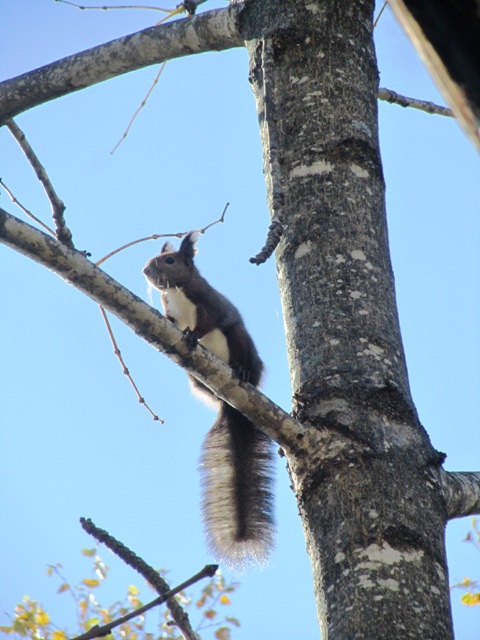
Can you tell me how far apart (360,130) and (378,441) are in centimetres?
96

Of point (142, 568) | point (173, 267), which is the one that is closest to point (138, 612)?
point (142, 568)

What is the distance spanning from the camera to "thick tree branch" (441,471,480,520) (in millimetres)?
1911

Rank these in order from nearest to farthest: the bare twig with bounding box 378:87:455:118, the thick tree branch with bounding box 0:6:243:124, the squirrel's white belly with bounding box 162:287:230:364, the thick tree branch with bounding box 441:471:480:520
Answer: the thick tree branch with bounding box 441:471:480:520, the thick tree branch with bounding box 0:6:243:124, the bare twig with bounding box 378:87:455:118, the squirrel's white belly with bounding box 162:287:230:364

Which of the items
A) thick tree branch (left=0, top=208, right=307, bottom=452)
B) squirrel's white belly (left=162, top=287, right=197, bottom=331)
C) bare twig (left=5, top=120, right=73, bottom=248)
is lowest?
thick tree branch (left=0, top=208, right=307, bottom=452)

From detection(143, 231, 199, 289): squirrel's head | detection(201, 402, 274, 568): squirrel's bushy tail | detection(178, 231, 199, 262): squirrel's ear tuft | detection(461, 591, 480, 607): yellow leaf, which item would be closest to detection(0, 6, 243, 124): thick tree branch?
detection(201, 402, 274, 568): squirrel's bushy tail

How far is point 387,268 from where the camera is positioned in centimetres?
221

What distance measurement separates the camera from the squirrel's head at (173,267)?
489 cm

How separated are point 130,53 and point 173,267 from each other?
2414 millimetres

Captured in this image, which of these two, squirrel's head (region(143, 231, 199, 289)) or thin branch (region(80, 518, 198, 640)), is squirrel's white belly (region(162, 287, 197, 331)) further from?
thin branch (region(80, 518, 198, 640))

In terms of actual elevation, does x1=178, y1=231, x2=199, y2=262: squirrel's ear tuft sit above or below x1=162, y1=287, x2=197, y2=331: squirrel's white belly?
above

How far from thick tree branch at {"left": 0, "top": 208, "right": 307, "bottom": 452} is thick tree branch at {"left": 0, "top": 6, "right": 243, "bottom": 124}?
728 mm

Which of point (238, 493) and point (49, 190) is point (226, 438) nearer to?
point (238, 493)

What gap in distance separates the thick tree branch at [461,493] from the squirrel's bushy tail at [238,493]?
1141 mm

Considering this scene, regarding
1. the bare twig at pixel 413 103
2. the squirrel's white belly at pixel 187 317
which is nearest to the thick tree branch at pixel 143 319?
the bare twig at pixel 413 103
